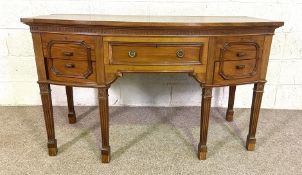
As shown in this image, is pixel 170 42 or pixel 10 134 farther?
pixel 10 134

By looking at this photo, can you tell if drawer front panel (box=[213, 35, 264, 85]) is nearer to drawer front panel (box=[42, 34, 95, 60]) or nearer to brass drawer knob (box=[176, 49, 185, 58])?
brass drawer knob (box=[176, 49, 185, 58])

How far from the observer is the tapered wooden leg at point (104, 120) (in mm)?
1435

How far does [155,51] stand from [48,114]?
30.8 inches

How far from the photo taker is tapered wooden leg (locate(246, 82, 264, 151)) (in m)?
1.54

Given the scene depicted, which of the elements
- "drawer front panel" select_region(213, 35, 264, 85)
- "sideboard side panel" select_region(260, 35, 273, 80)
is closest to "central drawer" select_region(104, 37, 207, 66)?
"drawer front panel" select_region(213, 35, 264, 85)

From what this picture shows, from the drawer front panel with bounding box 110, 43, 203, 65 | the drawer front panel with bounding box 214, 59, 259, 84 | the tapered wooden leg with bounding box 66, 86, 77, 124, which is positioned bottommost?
the tapered wooden leg with bounding box 66, 86, 77, 124

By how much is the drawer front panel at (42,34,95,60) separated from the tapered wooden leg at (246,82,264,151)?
1017mm

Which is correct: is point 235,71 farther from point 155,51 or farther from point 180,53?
point 155,51

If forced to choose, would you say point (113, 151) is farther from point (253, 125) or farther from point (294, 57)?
point (294, 57)

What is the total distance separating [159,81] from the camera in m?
2.27

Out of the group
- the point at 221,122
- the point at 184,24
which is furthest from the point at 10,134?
the point at 221,122

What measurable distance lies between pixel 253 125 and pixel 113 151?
95cm

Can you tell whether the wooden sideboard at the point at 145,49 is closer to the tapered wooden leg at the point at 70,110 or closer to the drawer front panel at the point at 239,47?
the drawer front panel at the point at 239,47

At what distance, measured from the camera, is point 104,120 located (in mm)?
1493
